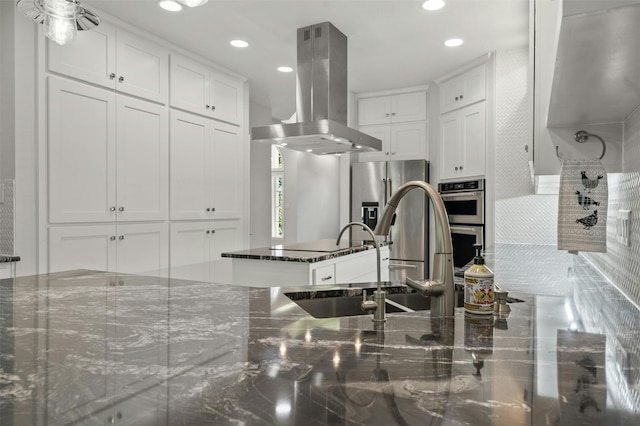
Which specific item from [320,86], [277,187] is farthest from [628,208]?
[277,187]

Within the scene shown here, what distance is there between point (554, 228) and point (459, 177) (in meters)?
1.03

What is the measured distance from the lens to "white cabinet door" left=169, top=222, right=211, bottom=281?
3748mm

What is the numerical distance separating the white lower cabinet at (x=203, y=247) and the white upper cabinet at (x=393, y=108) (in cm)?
205

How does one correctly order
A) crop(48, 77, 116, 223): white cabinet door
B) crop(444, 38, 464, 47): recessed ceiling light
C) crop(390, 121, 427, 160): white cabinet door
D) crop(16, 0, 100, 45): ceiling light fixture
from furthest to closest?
crop(390, 121, 427, 160): white cabinet door
crop(444, 38, 464, 47): recessed ceiling light
crop(48, 77, 116, 223): white cabinet door
crop(16, 0, 100, 45): ceiling light fixture

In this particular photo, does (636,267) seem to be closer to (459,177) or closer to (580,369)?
(580,369)

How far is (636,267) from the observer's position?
1246 millimetres

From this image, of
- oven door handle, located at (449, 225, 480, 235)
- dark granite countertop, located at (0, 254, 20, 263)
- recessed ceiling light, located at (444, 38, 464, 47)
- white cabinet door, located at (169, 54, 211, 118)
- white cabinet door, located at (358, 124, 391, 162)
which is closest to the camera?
dark granite countertop, located at (0, 254, 20, 263)

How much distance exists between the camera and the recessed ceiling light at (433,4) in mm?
2913

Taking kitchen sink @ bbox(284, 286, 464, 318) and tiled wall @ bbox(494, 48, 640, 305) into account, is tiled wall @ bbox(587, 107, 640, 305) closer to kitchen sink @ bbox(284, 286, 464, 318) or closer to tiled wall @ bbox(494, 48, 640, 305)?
kitchen sink @ bbox(284, 286, 464, 318)

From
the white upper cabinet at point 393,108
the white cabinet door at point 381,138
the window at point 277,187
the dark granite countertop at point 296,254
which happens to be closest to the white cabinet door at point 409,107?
the white upper cabinet at point 393,108

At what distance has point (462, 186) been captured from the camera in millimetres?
4445

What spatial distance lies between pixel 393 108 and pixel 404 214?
4.16 ft

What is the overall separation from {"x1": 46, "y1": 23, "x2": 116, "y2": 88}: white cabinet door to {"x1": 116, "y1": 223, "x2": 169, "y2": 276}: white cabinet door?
1.08 meters

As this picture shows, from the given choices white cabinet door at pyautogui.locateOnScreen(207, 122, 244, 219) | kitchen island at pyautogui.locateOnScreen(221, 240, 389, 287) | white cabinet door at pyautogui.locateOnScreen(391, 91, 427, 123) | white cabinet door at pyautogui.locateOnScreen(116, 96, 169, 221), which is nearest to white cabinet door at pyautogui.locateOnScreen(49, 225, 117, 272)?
white cabinet door at pyautogui.locateOnScreen(116, 96, 169, 221)
